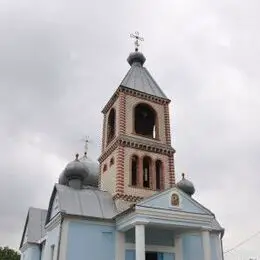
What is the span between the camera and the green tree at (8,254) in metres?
43.4

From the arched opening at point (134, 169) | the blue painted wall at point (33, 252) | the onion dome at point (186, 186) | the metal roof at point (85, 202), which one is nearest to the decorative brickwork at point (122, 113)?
Answer: the arched opening at point (134, 169)

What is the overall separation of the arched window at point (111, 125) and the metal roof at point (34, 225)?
27.7 ft

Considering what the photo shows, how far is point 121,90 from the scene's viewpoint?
26.7 meters

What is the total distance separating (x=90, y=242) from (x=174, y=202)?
16.5ft

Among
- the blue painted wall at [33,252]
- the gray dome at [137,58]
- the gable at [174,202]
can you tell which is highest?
the gray dome at [137,58]

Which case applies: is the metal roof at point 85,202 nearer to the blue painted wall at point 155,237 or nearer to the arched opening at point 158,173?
the blue painted wall at point 155,237

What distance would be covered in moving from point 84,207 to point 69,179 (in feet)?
10.7

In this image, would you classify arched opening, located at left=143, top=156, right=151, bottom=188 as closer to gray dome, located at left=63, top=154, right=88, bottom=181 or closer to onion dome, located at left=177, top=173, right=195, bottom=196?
gray dome, located at left=63, top=154, right=88, bottom=181

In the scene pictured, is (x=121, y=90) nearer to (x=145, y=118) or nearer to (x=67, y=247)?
(x=145, y=118)

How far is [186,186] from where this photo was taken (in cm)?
2916

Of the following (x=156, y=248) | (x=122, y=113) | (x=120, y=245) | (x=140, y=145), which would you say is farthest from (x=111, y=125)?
(x=156, y=248)

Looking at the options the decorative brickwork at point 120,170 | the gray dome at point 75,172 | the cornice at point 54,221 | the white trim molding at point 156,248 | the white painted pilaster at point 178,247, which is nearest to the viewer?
the cornice at point 54,221

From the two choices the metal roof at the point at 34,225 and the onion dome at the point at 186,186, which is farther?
the onion dome at the point at 186,186

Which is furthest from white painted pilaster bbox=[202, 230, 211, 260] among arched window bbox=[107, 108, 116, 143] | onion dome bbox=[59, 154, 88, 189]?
arched window bbox=[107, 108, 116, 143]
